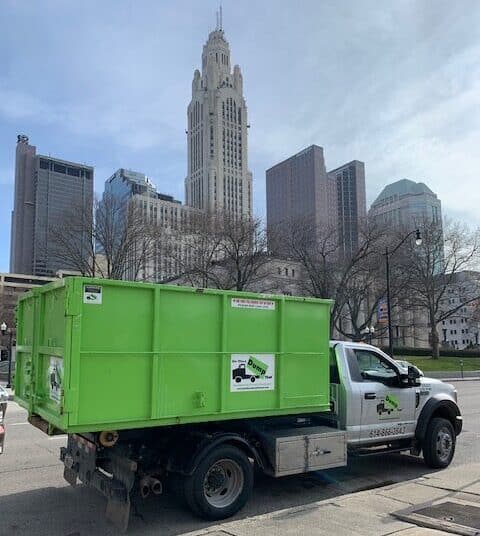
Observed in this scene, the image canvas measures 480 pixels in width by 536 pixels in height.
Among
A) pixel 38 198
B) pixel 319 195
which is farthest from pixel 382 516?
pixel 38 198

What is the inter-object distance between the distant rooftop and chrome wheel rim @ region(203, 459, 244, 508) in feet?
185

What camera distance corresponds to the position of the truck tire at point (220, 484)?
5.66m

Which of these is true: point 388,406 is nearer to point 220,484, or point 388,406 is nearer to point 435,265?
point 220,484

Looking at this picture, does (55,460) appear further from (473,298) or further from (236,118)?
(236,118)

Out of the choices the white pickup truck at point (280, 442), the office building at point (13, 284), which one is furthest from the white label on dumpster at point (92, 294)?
the office building at point (13, 284)

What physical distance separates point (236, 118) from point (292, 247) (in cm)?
7844

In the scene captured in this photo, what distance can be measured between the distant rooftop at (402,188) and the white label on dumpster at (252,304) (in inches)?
2191

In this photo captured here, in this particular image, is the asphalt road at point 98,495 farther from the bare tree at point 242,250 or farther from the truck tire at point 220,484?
the bare tree at point 242,250

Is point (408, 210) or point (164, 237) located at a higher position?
point (408, 210)

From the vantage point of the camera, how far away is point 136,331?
540 cm

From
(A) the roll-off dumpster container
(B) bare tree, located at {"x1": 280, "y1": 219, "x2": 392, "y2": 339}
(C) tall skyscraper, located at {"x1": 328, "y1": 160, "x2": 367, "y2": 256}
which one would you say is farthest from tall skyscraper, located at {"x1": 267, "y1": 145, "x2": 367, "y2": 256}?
(A) the roll-off dumpster container

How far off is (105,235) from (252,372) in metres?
34.5

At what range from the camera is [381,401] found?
7.67 meters

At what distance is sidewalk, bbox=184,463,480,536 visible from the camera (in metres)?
5.21
